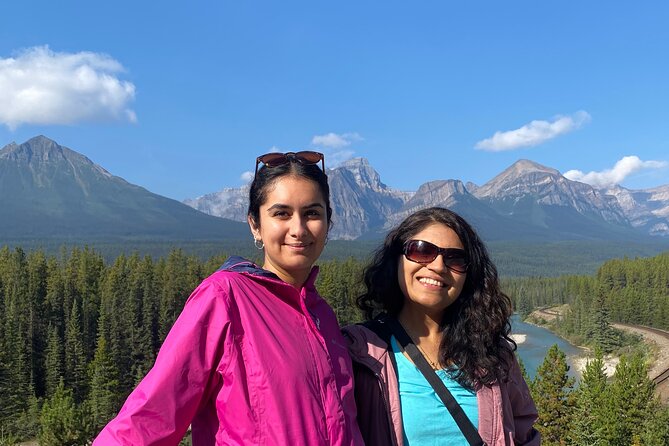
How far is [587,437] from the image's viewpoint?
2178 cm

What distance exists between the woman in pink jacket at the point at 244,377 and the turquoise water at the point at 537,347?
163ft

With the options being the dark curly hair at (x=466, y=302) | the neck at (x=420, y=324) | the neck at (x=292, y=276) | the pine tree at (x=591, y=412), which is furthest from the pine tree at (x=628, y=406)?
the neck at (x=292, y=276)

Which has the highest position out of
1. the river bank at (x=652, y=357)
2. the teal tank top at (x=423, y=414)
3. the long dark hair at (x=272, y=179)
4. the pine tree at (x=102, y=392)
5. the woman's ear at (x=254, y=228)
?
the long dark hair at (x=272, y=179)

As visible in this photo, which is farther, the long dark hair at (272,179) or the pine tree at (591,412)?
the pine tree at (591,412)

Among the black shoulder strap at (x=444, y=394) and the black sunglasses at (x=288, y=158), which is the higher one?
the black sunglasses at (x=288, y=158)

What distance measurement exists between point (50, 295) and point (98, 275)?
876 cm

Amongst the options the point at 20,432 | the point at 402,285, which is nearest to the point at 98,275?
the point at 20,432

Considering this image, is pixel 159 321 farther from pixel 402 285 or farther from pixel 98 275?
pixel 402 285

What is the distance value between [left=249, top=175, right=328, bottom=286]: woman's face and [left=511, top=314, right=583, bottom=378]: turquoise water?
4961cm

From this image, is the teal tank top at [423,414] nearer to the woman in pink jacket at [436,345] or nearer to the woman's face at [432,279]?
the woman in pink jacket at [436,345]

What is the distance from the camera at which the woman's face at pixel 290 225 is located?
2926 millimetres

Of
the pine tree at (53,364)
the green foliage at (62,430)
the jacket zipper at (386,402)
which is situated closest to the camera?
the jacket zipper at (386,402)

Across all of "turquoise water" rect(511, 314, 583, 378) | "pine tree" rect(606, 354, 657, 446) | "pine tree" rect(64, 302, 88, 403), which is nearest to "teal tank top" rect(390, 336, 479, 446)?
"pine tree" rect(606, 354, 657, 446)

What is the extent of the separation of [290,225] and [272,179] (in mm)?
276
